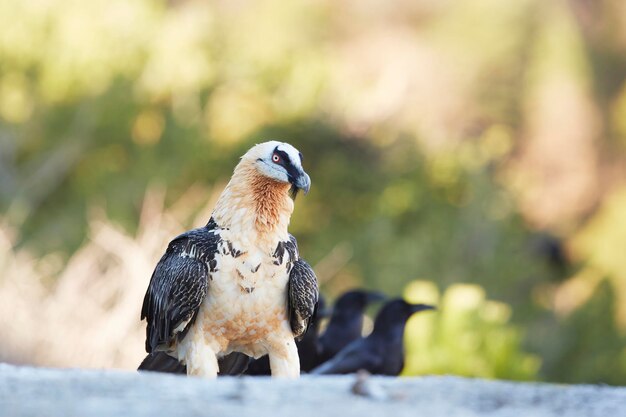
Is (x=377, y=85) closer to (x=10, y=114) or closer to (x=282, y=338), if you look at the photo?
(x=10, y=114)

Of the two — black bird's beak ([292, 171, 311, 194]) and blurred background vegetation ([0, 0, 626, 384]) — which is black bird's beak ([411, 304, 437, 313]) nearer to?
blurred background vegetation ([0, 0, 626, 384])

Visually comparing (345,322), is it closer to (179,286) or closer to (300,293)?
(300,293)

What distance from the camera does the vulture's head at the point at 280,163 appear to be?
5309 millimetres

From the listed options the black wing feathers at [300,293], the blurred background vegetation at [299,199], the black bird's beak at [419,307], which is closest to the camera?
the black wing feathers at [300,293]

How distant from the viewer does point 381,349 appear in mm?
8203

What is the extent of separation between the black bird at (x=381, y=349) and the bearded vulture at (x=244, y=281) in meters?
2.11

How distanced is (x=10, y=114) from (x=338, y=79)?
6.30 m

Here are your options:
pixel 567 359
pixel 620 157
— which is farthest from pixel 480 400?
pixel 620 157

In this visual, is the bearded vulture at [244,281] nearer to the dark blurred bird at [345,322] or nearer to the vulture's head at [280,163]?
the vulture's head at [280,163]

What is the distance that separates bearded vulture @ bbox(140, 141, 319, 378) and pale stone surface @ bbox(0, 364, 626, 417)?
3.80ft

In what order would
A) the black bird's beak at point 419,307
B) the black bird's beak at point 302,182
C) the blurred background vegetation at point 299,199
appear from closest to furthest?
1. the black bird's beak at point 302,182
2. the black bird's beak at point 419,307
3. the blurred background vegetation at point 299,199

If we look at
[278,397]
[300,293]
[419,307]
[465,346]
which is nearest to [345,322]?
[419,307]

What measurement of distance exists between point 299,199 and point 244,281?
41.7 feet

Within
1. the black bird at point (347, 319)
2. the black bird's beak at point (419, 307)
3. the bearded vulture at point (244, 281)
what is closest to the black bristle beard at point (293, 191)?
the bearded vulture at point (244, 281)
